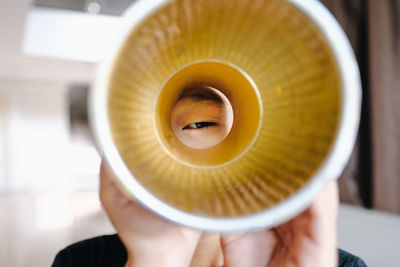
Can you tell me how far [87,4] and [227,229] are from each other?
4397 millimetres

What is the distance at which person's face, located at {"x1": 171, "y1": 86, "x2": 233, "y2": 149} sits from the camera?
21.8 inches

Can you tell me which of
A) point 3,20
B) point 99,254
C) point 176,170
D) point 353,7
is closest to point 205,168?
point 176,170

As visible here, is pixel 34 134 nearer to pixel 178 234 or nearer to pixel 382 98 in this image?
pixel 382 98

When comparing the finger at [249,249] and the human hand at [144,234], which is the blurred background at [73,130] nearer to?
the human hand at [144,234]

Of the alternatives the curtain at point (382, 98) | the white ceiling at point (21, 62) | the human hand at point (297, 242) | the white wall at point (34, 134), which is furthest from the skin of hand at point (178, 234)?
the white wall at point (34, 134)

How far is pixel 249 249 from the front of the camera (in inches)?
21.2

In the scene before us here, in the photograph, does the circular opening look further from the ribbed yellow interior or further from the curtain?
the curtain

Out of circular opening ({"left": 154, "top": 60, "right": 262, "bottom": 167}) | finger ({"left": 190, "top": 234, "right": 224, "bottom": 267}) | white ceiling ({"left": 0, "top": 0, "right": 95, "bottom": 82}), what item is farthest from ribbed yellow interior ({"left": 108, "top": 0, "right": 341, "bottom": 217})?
white ceiling ({"left": 0, "top": 0, "right": 95, "bottom": 82})

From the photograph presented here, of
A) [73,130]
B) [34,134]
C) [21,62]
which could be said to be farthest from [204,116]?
[73,130]

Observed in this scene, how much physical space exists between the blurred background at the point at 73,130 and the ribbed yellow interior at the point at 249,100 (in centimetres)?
7

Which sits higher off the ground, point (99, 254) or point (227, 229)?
point (227, 229)

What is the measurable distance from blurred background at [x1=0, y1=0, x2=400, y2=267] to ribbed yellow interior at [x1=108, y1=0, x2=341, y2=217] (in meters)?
0.07

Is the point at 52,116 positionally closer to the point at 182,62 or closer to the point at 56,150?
the point at 56,150

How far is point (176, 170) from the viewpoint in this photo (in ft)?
1.40
